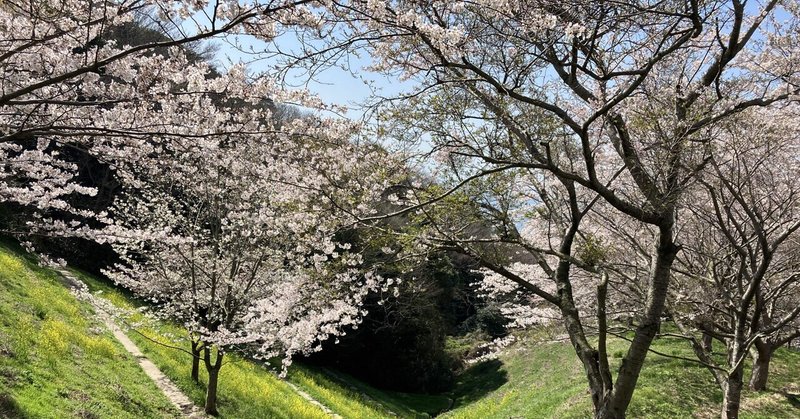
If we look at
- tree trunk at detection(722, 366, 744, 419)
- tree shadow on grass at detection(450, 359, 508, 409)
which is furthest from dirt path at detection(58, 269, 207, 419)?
tree shadow on grass at detection(450, 359, 508, 409)

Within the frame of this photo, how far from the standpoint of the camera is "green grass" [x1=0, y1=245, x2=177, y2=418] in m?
7.02

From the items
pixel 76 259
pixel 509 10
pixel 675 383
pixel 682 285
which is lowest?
pixel 76 259

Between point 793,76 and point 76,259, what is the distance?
75.0 feet

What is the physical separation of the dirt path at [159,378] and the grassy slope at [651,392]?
299 inches

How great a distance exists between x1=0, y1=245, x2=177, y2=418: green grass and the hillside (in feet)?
0.07

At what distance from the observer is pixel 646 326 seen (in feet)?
18.1

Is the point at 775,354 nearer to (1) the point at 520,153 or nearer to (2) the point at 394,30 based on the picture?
(1) the point at 520,153

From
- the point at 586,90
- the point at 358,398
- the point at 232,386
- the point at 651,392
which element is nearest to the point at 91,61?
the point at 586,90

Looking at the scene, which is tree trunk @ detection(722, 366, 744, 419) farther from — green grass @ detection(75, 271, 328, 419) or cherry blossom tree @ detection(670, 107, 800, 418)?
green grass @ detection(75, 271, 328, 419)

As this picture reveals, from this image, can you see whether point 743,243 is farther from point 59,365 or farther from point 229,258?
point 59,365

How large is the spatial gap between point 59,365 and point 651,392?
11.7 m

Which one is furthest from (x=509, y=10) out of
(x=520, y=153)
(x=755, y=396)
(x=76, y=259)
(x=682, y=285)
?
(x=76, y=259)

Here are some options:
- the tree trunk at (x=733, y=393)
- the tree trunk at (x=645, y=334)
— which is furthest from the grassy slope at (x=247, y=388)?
the tree trunk at (x=733, y=393)

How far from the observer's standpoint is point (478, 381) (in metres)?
23.8
